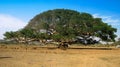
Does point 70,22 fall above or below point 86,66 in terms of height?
above

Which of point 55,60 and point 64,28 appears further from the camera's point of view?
point 64,28

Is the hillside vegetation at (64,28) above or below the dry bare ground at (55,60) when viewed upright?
above

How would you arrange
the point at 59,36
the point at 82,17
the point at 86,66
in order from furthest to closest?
the point at 82,17 < the point at 59,36 < the point at 86,66

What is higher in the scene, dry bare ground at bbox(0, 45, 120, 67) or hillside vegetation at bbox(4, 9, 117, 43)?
hillside vegetation at bbox(4, 9, 117, 43)

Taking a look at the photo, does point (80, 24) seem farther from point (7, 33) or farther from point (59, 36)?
point (7, 33)

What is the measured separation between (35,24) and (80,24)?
23.6 feet

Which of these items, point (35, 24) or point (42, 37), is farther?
point (35, 24)

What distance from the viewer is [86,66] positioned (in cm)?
1783

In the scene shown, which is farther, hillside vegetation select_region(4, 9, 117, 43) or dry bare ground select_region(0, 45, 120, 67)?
hillside vegetation select_region(4, 9, 117, 43)

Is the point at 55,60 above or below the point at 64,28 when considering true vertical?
below

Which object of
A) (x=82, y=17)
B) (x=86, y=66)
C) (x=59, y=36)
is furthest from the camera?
(x=82, y=17)

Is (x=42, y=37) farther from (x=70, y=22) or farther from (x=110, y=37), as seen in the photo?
(x=110, y=37)

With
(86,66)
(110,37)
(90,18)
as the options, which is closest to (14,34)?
(90,18)

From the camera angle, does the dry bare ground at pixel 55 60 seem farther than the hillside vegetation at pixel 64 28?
No
